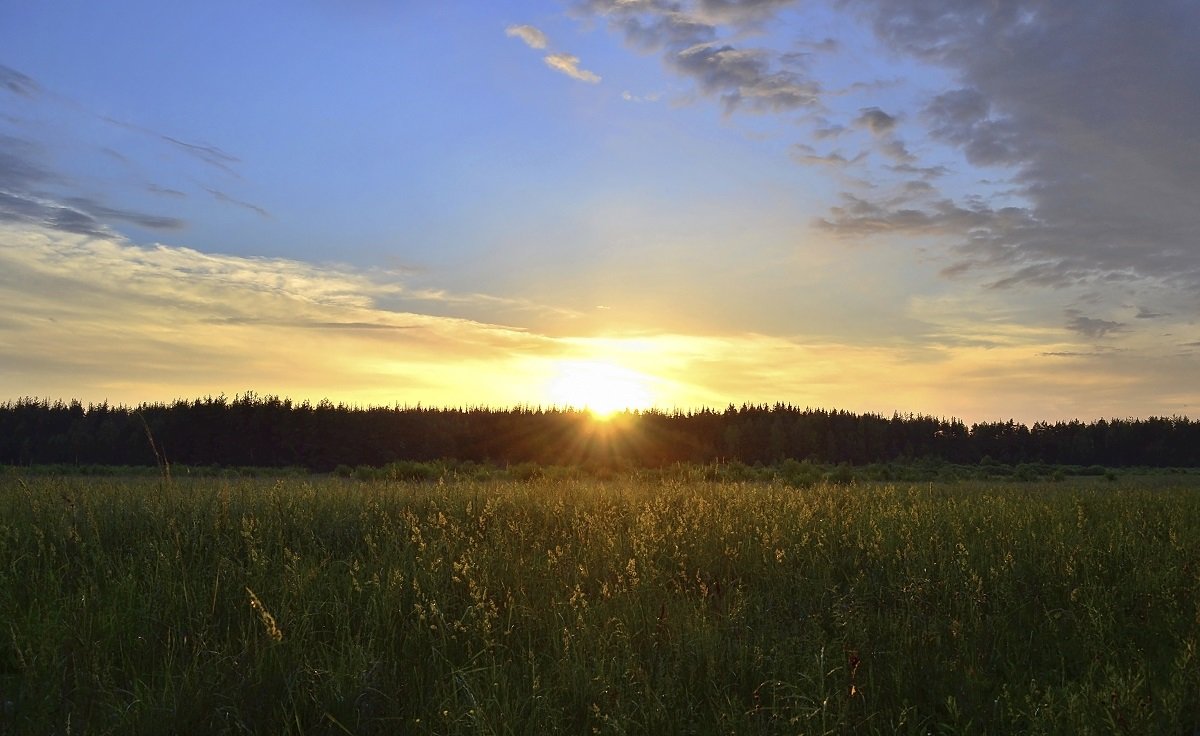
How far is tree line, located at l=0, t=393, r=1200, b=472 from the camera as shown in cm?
5612

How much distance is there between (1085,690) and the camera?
3.93 m

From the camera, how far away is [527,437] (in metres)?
68.1

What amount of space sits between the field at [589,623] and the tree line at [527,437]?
23.4m

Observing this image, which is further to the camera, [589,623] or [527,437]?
[527,437]

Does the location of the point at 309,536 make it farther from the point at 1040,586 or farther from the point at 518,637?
the point at 1040,586

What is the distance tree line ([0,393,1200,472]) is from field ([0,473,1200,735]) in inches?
922

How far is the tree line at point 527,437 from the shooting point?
56125 mm

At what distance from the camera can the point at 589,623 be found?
17.4 feet

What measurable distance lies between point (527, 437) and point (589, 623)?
Result: 63.2 meters

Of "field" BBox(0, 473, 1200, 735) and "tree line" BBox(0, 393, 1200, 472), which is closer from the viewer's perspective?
"field" BBox(0, 473, 1200, 735)

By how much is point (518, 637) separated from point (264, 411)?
57.3 metres

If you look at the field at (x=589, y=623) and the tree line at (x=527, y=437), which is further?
the tree line at (x=527, y=437)

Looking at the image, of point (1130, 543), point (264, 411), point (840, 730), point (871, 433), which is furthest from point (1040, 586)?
point (871, 433)

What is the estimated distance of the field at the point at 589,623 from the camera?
4.03 metres
